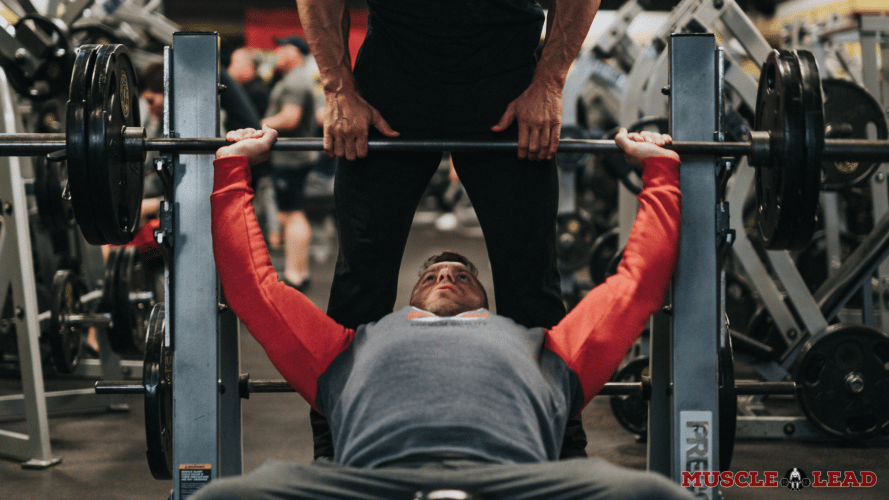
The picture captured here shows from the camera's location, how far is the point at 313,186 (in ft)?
20.1

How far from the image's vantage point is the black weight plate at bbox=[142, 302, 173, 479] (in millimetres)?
1381

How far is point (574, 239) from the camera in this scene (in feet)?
14.1

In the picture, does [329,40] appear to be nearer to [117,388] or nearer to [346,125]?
[346,125]

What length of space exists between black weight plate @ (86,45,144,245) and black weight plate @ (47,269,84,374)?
120 cm

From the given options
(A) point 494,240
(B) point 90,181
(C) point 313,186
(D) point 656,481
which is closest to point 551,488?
(D) point 656,481

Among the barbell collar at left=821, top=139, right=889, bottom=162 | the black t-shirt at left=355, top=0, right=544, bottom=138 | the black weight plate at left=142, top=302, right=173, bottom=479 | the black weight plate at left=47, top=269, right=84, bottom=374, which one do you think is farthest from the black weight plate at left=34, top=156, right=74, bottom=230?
the barbell collar at left=821, top=139, right=889, bottom=162

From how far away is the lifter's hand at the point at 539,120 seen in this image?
4.53 feet

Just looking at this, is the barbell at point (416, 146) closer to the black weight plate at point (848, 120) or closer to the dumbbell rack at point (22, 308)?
the dumbbell rack at point (22, 308)

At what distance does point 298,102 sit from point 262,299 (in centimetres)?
350

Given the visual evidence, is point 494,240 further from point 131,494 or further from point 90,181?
point 131,494

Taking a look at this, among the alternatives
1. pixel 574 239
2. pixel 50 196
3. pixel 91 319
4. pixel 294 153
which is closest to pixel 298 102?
pixel 294 153

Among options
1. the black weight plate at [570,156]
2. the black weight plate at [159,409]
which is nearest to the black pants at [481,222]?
the black weight plate at [159,409]

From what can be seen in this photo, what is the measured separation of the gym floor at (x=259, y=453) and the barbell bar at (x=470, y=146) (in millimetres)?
967

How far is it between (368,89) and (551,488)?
0.87 m
